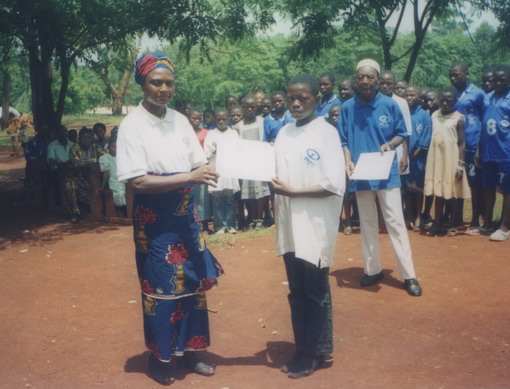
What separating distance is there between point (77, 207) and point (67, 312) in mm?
4822

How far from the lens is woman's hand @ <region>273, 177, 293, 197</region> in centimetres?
385

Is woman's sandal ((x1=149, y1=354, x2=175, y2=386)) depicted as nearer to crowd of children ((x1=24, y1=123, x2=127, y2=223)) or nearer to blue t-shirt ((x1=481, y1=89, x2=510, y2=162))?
blue t-shirt ((x1=481, y1=89, x2=510, y2=162))

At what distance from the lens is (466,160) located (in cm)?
763

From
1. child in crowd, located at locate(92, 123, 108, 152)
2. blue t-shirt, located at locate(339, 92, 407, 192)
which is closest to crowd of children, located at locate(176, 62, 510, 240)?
blue t-shirt, located at locate(339, 92, 407, 192)

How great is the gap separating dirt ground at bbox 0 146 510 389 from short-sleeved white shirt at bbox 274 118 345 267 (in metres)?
0.95

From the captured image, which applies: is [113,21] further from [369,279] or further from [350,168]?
[369,279]

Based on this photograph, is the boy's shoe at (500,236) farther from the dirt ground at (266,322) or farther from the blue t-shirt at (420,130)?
the blue t-shirt at (420,130)

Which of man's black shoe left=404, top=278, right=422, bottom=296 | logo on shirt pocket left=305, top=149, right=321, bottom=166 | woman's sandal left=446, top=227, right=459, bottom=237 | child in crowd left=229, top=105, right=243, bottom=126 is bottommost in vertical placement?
man's black shoe left=404, top=278, right=422, bottom=296

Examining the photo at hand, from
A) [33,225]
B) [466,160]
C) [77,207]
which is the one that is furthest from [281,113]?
[33,225]

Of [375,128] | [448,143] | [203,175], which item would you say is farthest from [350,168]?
[448,143]

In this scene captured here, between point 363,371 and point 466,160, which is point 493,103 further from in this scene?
point 363,371

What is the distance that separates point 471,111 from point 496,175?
90 centimetres

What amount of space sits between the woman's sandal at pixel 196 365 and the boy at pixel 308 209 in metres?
0.55

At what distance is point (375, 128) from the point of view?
5.43m
